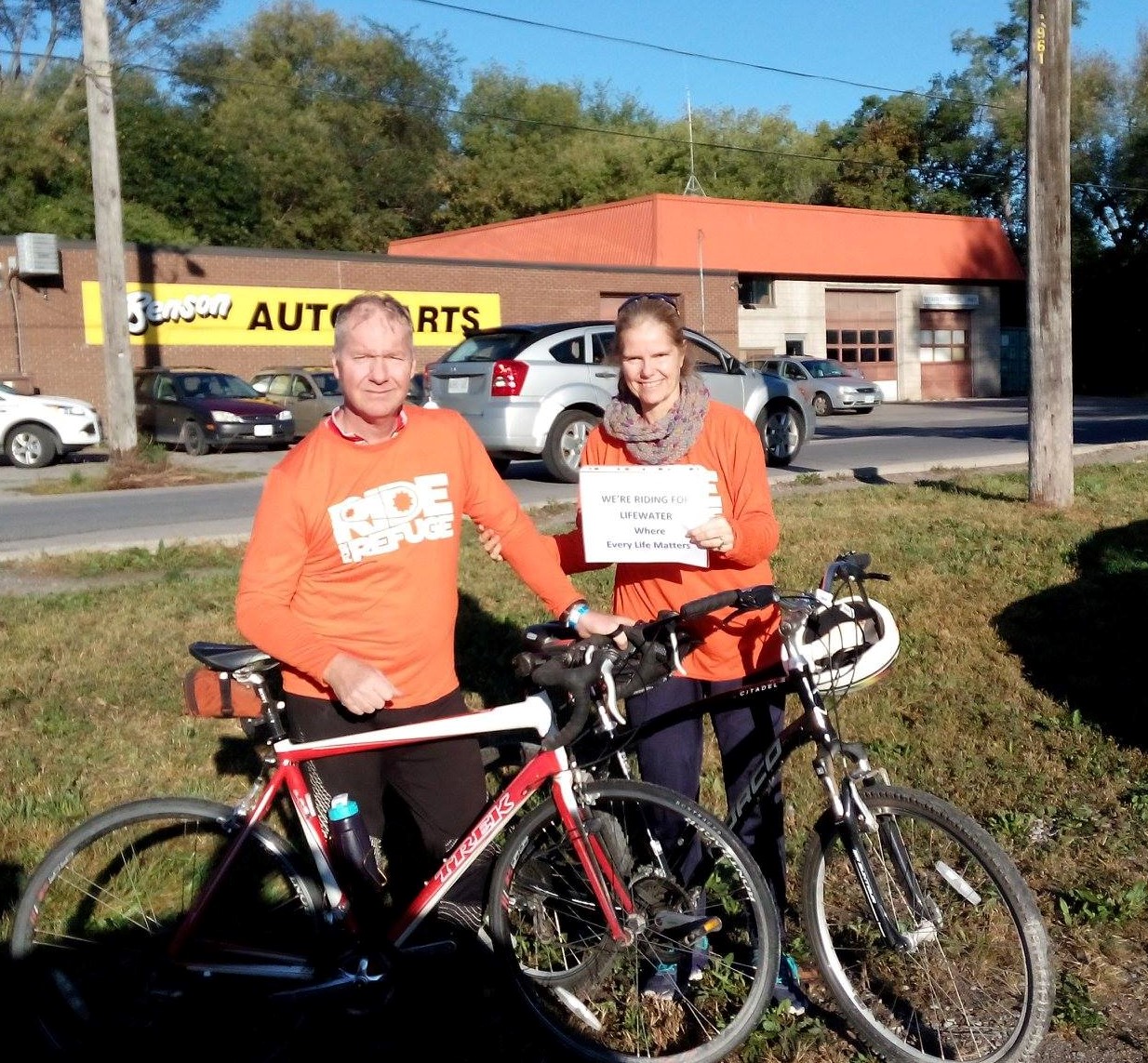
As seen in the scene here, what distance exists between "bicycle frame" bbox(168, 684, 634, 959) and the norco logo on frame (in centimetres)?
2865

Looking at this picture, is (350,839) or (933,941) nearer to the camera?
(933,941)

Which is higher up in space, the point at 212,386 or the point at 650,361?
the point at 212,386

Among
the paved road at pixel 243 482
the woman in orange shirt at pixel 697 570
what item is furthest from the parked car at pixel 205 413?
the woman in orange shirt at pixel 697 570

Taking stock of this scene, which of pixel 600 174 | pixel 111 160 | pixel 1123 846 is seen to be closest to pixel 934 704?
pixel 1123 846

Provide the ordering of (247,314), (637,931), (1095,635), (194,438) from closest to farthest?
(637,931)
(1095,635)
(194,438)
(247,314)

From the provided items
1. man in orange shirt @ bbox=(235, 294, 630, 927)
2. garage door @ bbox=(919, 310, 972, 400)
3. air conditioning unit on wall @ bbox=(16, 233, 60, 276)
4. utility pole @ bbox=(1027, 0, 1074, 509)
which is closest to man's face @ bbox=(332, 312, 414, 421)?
man in orange shirt @ bbox=(235, 294, 630, 927)

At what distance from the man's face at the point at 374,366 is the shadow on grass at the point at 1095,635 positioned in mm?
3946

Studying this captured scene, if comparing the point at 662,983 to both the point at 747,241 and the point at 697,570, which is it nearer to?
the point at 697,570

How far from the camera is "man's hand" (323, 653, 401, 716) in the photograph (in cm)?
330

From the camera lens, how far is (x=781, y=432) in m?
17.5

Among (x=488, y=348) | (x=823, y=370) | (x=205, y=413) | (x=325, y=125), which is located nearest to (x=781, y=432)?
(x=488, y=348)

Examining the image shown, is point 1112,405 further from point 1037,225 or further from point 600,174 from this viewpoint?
point 600,174

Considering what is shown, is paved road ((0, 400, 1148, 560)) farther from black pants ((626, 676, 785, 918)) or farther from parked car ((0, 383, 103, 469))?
black pants ((626, 676, 785, 918))

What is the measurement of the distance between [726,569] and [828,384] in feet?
107
